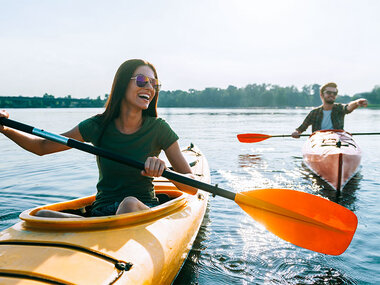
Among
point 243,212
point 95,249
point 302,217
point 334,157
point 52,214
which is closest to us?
point 95,249

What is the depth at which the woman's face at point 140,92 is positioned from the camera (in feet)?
8.80

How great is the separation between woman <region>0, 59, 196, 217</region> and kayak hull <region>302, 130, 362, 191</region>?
3.80 m

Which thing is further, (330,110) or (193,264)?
(330,110)

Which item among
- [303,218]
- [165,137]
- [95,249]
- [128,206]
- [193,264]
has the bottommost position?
[193,264]

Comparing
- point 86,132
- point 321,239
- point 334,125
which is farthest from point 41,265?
point 334,125

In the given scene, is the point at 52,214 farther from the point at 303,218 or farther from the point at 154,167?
the point at 303,218

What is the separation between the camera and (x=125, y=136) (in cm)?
271

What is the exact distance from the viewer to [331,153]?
5.74 m

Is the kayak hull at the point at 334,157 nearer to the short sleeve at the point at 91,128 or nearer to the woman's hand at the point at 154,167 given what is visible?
the woman's hand at the point at 154,167

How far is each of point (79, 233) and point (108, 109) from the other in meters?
1.08

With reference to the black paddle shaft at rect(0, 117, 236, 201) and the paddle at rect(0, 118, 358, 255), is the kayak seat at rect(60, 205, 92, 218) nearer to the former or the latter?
the black paddle shaft at rect(0, 117, 236, 201)

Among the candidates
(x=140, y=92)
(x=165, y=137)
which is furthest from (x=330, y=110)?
(x=140, y=92)

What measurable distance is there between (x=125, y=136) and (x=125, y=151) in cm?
13

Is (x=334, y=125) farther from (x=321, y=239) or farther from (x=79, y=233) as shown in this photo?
(x=79, y=233)
